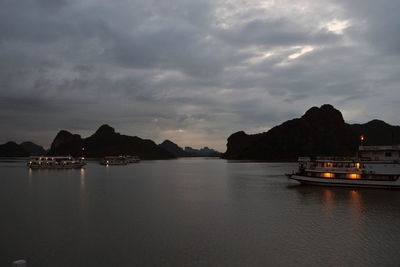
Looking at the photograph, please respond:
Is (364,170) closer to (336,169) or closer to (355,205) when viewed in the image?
(336,169)

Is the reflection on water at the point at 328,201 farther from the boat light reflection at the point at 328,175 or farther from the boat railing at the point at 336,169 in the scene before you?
the boat railing at the point at 336,169

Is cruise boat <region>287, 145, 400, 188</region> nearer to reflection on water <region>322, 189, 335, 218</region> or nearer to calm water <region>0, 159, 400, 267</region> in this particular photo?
reflection on water <region>322, 189, 335, 218</region>

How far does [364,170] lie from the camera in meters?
59.5

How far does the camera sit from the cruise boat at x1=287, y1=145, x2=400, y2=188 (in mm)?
57656

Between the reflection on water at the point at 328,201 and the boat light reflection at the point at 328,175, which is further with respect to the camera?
the boat light reflection at the point at 328,175

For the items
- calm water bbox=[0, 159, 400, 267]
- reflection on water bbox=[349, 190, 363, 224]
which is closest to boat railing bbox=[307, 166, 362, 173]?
reflection on water bbox=[349, 190, 363, 224]

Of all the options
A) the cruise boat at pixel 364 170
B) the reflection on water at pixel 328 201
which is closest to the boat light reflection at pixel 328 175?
the cruise boat at pixel 364 170

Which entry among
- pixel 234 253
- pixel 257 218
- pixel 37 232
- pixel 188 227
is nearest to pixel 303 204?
pixel 257 218

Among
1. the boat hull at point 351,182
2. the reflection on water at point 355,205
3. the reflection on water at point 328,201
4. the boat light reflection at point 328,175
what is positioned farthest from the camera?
the boat light reflection at point 328,175

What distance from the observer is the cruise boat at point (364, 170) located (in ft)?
189

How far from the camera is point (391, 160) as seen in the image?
57750 millimetres

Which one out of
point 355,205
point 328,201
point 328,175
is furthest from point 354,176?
point 355,205

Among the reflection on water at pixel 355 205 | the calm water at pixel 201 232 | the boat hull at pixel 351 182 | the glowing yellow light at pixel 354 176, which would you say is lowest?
the reflection on water at pixel 355 205

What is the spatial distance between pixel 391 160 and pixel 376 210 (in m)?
22.4
